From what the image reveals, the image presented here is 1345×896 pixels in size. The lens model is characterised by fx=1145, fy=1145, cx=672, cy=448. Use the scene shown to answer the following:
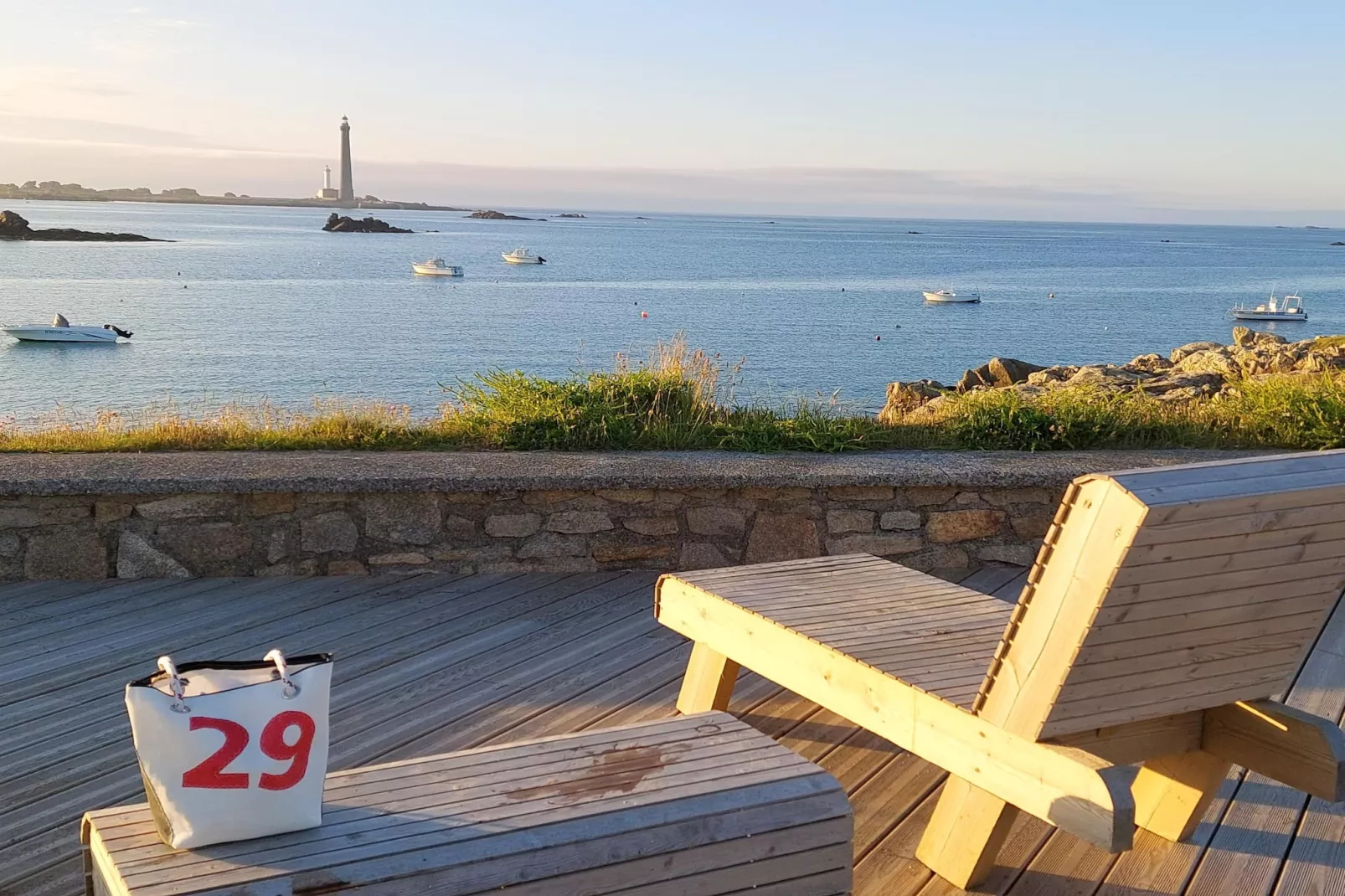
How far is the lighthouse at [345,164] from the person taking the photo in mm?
105875

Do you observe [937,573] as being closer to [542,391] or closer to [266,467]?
[542,391]

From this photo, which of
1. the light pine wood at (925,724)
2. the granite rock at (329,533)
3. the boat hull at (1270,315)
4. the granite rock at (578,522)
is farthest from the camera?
the boat hull at (1270,315)

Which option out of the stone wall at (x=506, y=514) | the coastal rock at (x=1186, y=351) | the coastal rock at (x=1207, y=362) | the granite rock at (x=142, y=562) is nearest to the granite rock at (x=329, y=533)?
the stone wall at (x=506, y=514)

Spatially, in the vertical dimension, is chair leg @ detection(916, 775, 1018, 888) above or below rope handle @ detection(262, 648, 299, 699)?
below

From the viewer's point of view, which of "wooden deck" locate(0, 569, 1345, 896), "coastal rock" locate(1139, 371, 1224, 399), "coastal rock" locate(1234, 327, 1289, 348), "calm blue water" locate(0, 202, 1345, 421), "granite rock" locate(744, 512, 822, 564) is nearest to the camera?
"wooden deck" locate(0, 569, 1345, 896)

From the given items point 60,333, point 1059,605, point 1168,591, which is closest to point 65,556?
point 1059,605

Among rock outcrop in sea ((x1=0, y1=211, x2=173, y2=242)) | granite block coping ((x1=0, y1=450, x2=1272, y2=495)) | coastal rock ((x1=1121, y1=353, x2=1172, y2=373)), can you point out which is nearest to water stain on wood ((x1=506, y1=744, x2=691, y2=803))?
granite block coping ((x1=0, y1=450, x2=1272, y2=495))

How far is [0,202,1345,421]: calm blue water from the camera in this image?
3044 centimetres

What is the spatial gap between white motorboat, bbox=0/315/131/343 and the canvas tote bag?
1479 inches

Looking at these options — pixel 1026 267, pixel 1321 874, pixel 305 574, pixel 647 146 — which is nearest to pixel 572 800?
pixel 1321 874

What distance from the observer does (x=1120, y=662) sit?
79.0 inches

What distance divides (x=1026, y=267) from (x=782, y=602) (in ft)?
300

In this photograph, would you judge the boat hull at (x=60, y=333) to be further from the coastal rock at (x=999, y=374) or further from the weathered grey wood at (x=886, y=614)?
the weathered grey wood at (x=886, y=614)

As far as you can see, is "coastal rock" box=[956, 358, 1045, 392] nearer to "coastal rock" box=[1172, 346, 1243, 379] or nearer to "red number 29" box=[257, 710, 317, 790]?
"coastal rock" box=[1172, 346, 1243, 379]
